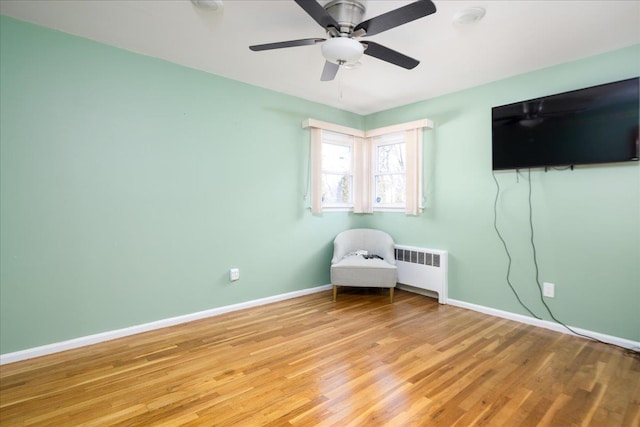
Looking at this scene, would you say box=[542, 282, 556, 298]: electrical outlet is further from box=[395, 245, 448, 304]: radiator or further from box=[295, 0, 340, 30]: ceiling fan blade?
box=[295, 0, 340, 30]: ceiling fan blade

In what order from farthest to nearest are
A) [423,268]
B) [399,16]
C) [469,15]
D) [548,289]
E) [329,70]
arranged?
1. [423,268]
2. [548,289]
3. [329,70]
4. [469,15]
5. [399,16]

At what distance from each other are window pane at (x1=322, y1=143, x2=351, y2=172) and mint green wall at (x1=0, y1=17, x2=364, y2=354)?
67 centimetres

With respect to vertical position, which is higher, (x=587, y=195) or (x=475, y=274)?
(x=587, y=195)

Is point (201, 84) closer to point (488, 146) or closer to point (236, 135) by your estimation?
point (236, 135)


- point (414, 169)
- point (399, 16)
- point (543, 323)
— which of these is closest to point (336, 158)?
point (414, 169)

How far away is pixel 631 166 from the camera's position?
2.69 metres

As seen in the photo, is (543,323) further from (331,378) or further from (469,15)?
(469,15)

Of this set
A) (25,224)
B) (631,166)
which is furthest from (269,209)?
(631,166)

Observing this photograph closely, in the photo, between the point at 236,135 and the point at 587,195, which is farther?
the point at 236,135

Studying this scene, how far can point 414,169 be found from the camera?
415 centimetres

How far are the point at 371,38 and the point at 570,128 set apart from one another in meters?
2.04

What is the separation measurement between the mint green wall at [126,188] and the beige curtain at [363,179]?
4.07ft

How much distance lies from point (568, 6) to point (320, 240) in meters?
3.35

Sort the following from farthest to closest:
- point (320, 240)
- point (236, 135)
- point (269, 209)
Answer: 1. point (320, 240)
2. point (269, 209)
3. point (236, 135)
